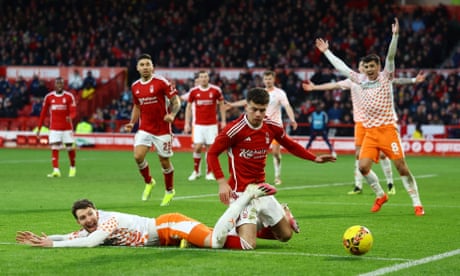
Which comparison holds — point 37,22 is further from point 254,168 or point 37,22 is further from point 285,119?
point 254,168

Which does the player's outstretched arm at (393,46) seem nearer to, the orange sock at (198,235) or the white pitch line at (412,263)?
the white pitch line at (412,263)

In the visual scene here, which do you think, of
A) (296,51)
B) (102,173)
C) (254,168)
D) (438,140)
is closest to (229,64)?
(296,51)

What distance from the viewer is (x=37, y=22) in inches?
1884

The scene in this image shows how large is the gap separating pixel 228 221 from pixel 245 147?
1103 millimetres

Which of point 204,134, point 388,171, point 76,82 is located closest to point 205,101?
point 204,134

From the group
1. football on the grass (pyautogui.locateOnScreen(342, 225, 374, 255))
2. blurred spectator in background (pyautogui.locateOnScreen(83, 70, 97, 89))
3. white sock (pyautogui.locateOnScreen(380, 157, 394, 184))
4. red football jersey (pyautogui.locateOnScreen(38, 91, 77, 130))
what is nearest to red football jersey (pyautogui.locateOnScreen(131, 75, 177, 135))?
white sock (pyautogui.locateOnScreen(380, 157, 394, 184))

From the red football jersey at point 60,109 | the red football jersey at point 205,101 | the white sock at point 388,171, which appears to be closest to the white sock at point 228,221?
the white sock at point 388,171

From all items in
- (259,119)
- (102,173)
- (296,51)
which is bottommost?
(102,173)

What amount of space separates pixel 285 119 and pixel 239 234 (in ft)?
91.1

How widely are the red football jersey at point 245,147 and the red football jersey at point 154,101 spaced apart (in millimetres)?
5818

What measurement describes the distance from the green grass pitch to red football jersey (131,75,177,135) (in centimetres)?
127

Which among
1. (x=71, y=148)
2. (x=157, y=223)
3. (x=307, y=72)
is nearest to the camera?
(x=157, y=223)

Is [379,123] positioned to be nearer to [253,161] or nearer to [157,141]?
[157,141]

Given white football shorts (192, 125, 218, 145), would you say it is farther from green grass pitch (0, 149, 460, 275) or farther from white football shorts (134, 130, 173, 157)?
white football shorts (134, 130, 173, 157)
